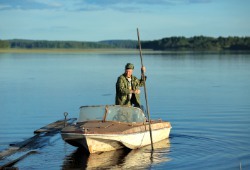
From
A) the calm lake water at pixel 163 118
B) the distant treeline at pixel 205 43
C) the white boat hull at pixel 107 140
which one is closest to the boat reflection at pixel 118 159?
the calm lake water at pixel 163 118

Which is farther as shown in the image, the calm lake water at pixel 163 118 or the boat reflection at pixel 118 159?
the calm lake water at pixel 163 118

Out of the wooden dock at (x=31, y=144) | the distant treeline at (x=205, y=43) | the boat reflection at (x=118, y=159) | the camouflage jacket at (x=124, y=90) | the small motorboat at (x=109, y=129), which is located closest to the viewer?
the boat reflection at (x=118, y=159)

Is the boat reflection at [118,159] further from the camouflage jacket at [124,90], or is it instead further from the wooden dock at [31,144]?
the camouflage jacket at [124,90]

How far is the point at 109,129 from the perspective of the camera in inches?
584

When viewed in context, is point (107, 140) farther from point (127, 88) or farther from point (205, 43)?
point (205, 43)

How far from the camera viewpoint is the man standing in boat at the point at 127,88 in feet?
52.1

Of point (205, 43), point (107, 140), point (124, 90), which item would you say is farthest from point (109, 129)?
point (205, 43)

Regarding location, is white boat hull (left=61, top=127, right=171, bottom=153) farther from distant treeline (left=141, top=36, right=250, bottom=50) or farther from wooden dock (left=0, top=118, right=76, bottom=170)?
distant treeline (left=141, top=36, right=250, bottom=50)

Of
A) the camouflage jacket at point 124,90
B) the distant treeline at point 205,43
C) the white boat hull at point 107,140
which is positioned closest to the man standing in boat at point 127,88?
the camouflage jacket at point 124,90

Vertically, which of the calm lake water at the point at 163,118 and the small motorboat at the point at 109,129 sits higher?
the small motorboat at the point at 109,129

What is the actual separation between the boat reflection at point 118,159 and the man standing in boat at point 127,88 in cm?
148

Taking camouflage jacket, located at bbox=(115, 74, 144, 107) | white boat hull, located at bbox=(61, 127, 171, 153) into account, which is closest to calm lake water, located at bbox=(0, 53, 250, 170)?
white boat hull, located at bbox=(61, 127, 171, 153)

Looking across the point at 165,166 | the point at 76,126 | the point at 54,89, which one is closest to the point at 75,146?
the point at 76,126

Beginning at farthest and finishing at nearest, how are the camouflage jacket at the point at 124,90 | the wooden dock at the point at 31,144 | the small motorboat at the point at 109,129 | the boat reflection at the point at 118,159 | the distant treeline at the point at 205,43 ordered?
the distant treeline at the point at 205,43, the camouflage jacket at the point at 124,90, the small motorboat at the point at 109,129, the wooden dock at the point at 31,144, the boat reflection at the point at 118,159
